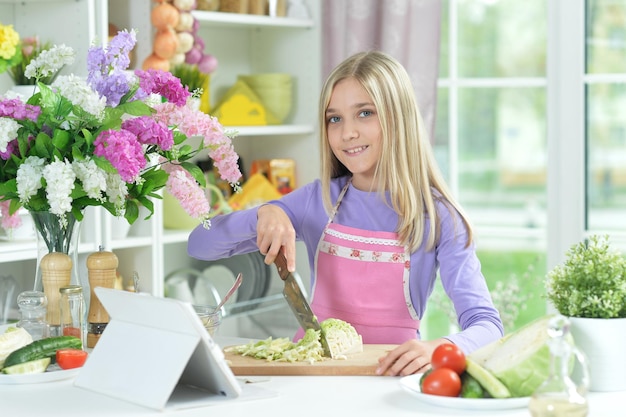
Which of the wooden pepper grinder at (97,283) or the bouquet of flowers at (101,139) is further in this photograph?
the wooden pepper grinder at (97,283)

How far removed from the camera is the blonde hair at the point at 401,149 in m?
2.28

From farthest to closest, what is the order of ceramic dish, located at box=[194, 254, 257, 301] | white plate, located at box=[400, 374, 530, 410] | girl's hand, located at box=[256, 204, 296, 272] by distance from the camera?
ceramic dish, located at box=[194, 254, 257, 301]
girl's hand, located at box=[256, 204, 296, 272]
white plate, located at box=[400, 374, 530, 410]

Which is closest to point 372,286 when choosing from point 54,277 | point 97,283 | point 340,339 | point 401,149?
point 401,149

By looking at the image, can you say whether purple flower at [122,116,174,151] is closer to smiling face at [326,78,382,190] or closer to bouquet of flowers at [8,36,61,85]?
smiling face at [326,78,382,190]

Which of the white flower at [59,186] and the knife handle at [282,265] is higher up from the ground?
the white flower at [59,186]

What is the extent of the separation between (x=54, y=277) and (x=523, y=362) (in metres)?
0.90

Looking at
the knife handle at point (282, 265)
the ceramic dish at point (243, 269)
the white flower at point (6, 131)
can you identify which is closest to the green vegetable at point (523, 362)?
the knife handle at point (282, 265)

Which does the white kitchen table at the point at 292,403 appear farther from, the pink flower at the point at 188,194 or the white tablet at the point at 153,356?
the pink flower at the point at 188,194

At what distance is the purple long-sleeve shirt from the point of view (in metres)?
2.09

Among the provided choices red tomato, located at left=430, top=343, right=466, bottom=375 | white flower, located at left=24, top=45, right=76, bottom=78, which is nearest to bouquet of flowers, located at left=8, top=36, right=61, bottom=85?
white flower, located at left=24, top=45, right=76, bottom=78

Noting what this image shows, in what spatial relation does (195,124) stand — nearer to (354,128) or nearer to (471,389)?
(354,128)

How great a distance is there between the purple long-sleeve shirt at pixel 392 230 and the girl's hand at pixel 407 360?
17 centimetres

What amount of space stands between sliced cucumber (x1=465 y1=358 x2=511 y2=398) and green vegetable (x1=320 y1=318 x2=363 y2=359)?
14.3 inches

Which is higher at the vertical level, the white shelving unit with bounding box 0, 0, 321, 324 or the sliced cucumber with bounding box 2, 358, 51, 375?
the white shelving unit with bounding box 0, 0, 321, 324
